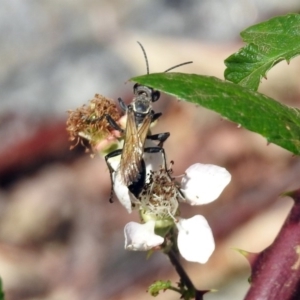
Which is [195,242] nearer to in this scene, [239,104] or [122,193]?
[122,193]

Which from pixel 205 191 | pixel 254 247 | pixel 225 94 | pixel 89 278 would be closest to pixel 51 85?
pixel 89 278

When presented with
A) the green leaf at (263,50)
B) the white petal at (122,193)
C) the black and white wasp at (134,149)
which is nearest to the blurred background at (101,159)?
the black and white wasp at (134,149)

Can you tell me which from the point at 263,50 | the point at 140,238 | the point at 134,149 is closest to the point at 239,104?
the point at 263,50

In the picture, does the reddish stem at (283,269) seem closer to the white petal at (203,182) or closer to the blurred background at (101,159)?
the white petal at (203,182)

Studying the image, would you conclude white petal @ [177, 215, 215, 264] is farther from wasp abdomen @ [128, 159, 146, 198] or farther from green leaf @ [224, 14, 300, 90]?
green leaf @ [224, 14, 300, 90]

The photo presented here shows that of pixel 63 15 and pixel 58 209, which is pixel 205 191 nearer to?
pixel 58 209

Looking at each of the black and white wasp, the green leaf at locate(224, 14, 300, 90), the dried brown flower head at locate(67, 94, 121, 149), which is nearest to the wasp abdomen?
the black and white wasp
